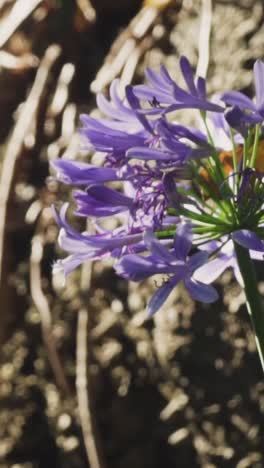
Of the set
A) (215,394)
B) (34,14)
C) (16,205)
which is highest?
(34,14)

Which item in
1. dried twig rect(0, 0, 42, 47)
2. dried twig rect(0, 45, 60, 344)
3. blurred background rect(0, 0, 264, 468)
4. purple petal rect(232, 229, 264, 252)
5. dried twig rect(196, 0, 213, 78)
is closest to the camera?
purple petal rect(232, 229, 264, 252)

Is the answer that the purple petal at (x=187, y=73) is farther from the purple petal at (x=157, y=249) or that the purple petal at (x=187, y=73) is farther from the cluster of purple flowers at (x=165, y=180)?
the purple petal at (x=157, y=249)

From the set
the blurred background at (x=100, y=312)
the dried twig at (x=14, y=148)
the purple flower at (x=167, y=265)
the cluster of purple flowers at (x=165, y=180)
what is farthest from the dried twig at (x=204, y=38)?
the purple flower at (x=167, y=265)

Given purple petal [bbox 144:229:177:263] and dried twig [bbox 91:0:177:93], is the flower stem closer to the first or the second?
purple petal [bbox 144:229:177:263]

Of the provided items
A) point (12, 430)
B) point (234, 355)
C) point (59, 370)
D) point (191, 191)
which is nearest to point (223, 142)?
point (191, 191)

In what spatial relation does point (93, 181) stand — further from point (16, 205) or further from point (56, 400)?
point (16, 205)

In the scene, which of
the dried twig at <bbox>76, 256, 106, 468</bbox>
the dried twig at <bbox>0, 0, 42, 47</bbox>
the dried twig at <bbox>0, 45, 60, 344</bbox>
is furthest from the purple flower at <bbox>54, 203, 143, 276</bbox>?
the dried twig at <bbox>0, 0, 42, 47</bbox>
